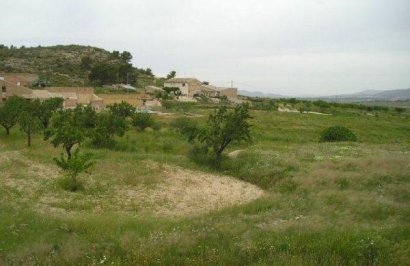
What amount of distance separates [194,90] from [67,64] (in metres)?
39.3

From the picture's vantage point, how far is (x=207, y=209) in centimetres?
1839

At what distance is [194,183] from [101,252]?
13.8 meters

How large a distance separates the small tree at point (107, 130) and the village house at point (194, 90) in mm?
61699

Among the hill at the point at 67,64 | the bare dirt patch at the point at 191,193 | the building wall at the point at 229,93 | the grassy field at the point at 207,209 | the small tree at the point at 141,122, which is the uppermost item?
the hill at the point at 67,64

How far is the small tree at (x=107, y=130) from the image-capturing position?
34.5 metres

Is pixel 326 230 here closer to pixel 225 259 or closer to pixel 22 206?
pixel 225 259

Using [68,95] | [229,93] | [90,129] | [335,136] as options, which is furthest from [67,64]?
[335,136]

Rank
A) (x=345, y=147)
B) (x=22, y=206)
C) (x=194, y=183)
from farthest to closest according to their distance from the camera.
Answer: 1. (x=345, y=147)
2. (x=194, y=183)
3. (x=22, y=206)

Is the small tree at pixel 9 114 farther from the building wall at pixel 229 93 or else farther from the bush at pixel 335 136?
the building wall at pixel 229 93

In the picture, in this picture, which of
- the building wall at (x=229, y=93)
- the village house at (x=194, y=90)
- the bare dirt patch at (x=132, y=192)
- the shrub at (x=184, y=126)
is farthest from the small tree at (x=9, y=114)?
the building wall at (x=229, y=93)

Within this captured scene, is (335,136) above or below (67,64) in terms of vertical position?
below

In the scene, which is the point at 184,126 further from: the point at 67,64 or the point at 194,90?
the point at 67,64

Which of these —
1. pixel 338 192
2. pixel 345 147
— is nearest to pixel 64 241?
pixel 338 192

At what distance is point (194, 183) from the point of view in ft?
78.5
